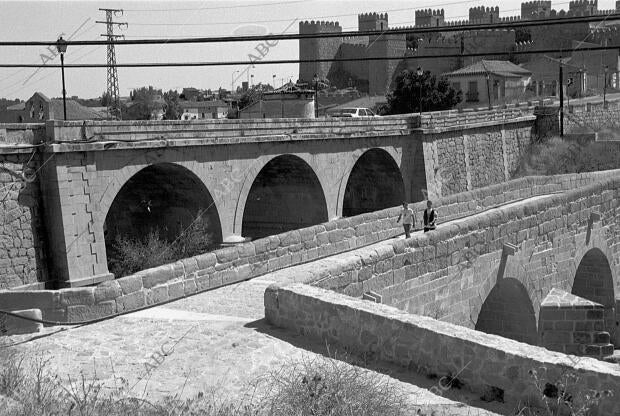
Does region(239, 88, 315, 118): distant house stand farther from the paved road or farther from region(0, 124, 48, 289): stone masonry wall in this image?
the paved road

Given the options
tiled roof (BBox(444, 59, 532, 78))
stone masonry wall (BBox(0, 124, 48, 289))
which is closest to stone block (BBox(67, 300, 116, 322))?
stone masonry wall (BBox(0, 124, 48, 289))

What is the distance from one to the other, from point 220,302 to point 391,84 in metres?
80.7

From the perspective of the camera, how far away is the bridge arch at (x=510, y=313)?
51.5ft

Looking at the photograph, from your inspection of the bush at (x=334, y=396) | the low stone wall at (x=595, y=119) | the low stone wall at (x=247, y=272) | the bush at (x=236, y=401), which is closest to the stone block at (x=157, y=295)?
the low stone wall at (x=247, y=272)

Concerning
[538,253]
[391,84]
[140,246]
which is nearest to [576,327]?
[538,253]

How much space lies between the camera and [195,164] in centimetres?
2445

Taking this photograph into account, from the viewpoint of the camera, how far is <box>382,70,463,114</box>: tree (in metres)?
59.8

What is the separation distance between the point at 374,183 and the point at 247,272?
24118 mm

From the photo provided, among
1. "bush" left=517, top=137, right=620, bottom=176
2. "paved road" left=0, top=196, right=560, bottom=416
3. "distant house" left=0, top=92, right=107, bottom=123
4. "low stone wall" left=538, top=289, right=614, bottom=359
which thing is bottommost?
"low stone wall" left=538, top=289, right=614, bottom=359

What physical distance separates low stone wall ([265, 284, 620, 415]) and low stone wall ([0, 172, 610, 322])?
1.33 m

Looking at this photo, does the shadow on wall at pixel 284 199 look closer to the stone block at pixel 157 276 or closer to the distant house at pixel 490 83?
the stone block at pixel 157 276

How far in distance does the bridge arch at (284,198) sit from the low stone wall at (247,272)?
44.2 ft

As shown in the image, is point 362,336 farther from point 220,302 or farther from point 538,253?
point 538,253

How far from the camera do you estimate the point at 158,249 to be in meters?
25.8
